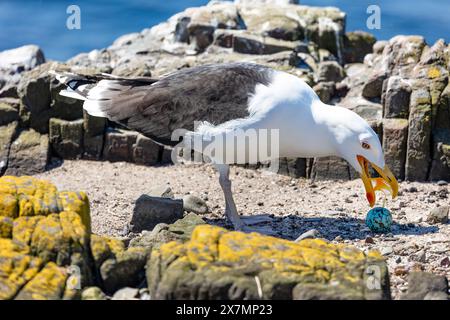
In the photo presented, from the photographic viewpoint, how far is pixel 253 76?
28.0ft

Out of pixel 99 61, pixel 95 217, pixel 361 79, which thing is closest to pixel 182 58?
pixel 99 61

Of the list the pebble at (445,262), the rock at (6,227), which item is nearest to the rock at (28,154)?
the rock at (6,227)

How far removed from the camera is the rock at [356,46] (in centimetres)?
1669

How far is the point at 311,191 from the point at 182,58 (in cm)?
499

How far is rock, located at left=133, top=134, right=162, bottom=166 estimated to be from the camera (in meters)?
12.1

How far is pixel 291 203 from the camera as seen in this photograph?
10.2 meters

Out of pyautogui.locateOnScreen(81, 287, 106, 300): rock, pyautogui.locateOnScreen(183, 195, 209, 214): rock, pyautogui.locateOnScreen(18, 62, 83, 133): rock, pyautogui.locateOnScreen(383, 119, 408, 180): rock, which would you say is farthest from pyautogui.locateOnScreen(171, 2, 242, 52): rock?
pyautogui.locateOnScreen(81, 287, 106, 300): rock

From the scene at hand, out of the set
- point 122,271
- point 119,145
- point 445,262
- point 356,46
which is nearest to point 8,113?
point 119,145

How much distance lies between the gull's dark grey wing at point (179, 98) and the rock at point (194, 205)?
991 mm

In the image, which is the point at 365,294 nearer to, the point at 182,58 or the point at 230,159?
the point at 230,159

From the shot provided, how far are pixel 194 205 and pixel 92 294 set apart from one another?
401 cm

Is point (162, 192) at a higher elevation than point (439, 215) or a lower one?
higher

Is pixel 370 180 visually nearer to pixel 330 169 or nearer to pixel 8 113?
pixel 330 169
